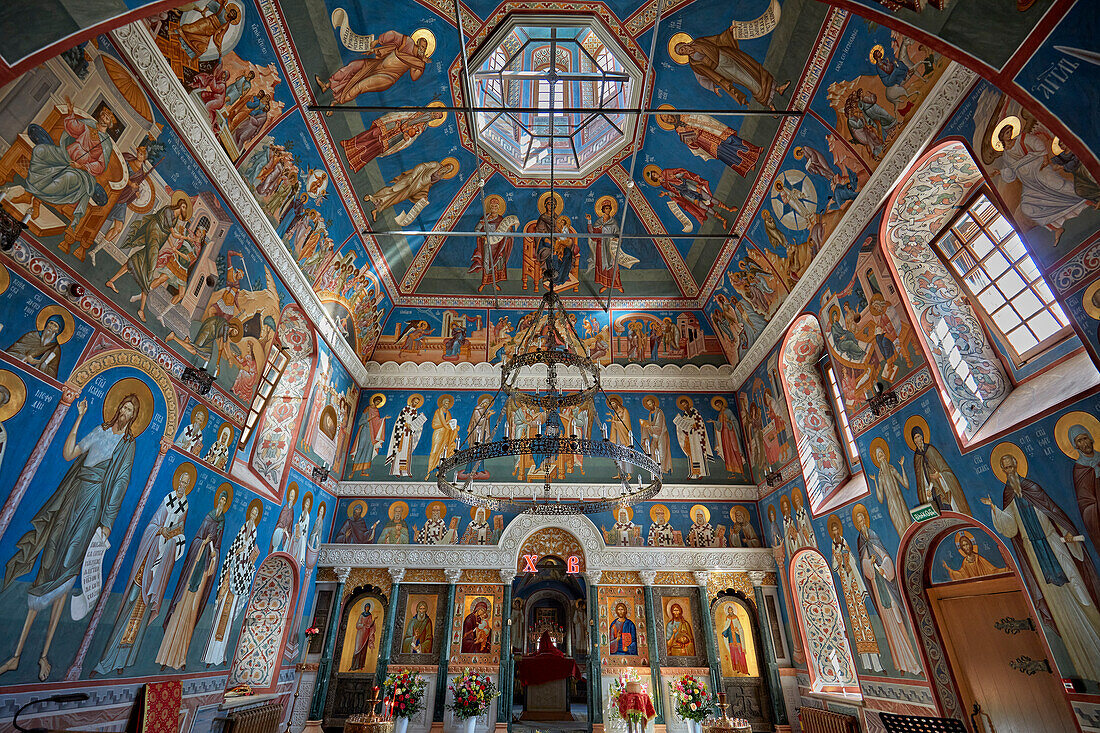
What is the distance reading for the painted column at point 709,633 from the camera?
1152 centimetres

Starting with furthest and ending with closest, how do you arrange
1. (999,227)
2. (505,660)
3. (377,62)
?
(505,660), (377,62), (999,227)

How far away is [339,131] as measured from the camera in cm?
991

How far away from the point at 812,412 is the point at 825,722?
6.20 metres

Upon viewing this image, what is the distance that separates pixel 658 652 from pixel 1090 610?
8392mm

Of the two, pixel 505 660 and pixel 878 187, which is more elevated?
pixel 878 187

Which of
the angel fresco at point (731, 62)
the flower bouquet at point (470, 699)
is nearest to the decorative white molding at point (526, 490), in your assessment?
the flower bouquet at point (470, 699)

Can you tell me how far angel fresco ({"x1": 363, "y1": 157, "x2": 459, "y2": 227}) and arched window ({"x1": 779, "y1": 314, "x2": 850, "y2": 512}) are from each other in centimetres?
899

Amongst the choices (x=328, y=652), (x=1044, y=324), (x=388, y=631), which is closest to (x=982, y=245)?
(x=1044, y=324)

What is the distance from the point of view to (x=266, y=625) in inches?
428

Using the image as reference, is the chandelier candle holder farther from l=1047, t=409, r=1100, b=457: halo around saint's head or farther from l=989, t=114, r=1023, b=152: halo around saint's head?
l=989, t=114, r=1023, b=152: halo around saint's head

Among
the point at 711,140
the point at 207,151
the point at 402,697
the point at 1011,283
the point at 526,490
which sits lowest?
the point at 402,697

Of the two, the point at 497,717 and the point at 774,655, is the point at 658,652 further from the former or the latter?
the point at 497,717

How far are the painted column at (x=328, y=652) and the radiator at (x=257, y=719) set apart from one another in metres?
0.79

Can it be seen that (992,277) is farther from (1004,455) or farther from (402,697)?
(402,697)
